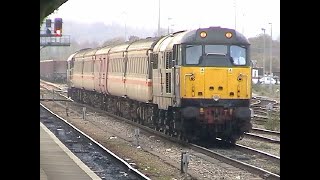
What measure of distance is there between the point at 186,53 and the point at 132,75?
341 inches

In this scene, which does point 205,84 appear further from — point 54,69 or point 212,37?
point 54,69

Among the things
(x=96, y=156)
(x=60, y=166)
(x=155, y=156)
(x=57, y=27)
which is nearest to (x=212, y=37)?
(x=155, y=156)

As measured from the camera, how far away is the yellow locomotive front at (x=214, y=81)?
18.6m

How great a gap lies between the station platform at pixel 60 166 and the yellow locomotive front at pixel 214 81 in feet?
12.1

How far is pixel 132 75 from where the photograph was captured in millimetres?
27188

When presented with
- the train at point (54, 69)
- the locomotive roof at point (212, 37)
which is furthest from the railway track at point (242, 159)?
the train at point (54, 69)

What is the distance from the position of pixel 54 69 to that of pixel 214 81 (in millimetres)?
36421

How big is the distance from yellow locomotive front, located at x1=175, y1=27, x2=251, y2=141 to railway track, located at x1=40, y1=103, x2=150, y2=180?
8.70ft

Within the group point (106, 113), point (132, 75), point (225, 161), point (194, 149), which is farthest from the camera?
point (106, 113)

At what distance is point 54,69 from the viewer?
176ft
